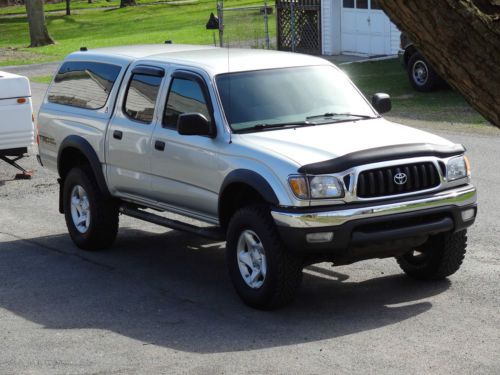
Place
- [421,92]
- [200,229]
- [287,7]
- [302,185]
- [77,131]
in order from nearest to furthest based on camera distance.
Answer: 1. [302,185]
2. [200,229]
3. [77,131]
4. [421,92]
5. [287,7]

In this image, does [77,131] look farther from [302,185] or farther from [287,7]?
[287,7]

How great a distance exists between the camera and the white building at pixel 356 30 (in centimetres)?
3000

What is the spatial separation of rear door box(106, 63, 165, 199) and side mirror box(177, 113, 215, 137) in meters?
0.85

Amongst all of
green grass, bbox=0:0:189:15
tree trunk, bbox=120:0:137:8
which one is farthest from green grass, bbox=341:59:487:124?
green grass, bbox=0:0:189:15

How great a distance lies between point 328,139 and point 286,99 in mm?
809

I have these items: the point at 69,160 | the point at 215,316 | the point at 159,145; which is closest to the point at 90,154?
the point at 69,160

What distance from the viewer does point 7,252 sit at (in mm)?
10633

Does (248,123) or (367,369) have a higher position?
(248,123)

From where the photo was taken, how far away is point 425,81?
74.3ft

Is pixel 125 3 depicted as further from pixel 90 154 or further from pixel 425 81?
pixel 90 154

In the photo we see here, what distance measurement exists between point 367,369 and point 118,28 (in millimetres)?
45188

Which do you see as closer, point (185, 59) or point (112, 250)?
point (185, 59)

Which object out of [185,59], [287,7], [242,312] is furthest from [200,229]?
[287,7]

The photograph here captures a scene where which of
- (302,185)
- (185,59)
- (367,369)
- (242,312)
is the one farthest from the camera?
(185,59)
